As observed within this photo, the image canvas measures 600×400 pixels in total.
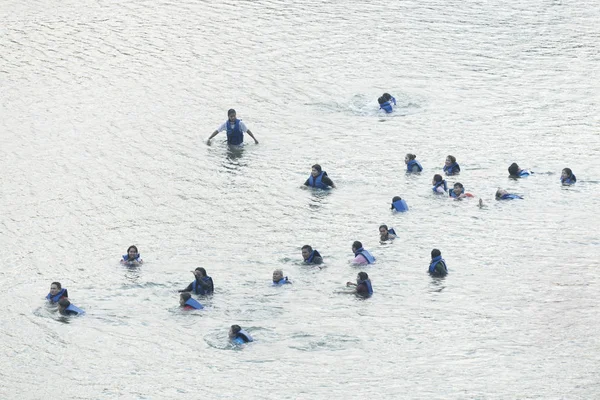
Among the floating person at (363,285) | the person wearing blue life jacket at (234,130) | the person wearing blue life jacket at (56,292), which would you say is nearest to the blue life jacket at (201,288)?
the person wearing blue life jacket at (56,292)

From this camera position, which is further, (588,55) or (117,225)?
(588,55)

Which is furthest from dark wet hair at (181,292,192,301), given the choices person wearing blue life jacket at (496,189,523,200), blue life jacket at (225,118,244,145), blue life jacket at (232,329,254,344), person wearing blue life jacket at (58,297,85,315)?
blue life jacket at (225,118,244,145)

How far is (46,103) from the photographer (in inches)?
1865

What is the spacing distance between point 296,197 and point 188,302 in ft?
27.6

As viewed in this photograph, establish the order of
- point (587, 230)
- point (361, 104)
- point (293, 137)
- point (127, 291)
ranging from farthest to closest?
point (361, 104), point (293, 137), point (587, 230), point (127, 291)

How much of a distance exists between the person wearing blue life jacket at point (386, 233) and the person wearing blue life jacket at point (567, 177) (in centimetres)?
666

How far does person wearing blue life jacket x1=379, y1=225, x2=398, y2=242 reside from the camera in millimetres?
35031

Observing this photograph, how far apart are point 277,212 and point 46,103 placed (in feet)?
45.8

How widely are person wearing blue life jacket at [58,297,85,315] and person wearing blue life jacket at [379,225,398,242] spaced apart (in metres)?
8.95

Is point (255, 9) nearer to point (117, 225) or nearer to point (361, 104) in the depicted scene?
point (361, 104)

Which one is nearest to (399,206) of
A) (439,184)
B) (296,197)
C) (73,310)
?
(439,184)

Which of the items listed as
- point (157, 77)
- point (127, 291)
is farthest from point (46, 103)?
point (127, 291)

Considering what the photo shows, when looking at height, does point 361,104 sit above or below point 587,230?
above

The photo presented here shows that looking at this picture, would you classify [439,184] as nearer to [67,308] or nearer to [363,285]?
[363,285]
